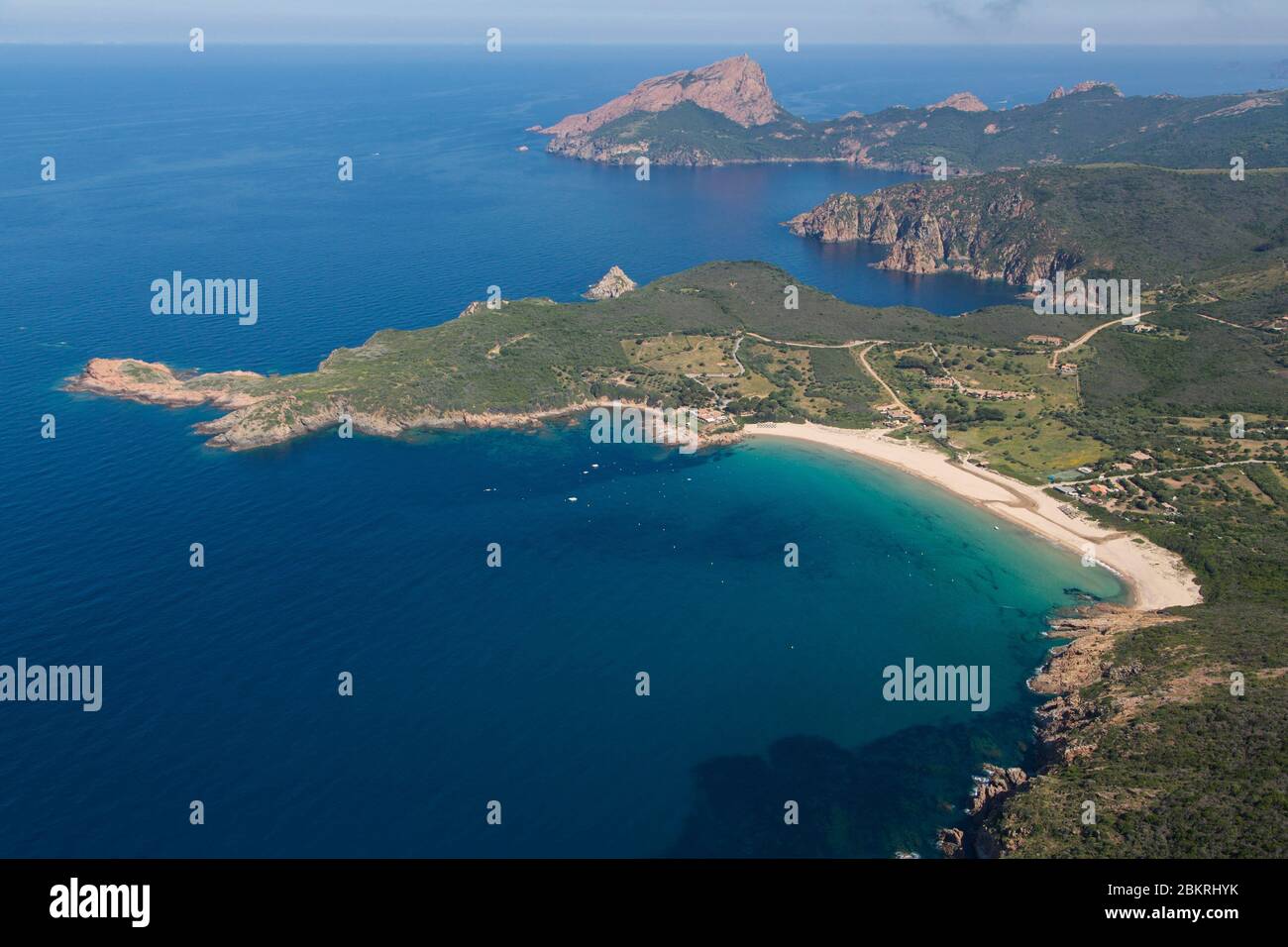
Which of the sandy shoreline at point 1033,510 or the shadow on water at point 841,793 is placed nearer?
the shadow on water at point 841,793

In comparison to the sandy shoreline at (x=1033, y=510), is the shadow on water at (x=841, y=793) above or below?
below

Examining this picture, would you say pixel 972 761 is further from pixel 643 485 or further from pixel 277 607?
pixel 277 607

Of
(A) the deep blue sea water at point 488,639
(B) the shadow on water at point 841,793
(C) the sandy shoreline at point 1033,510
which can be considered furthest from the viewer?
(C) the sandy shoreline at point 1033,510

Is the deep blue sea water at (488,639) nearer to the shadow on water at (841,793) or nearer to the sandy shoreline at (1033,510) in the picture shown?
the shadow on water at (841,793)

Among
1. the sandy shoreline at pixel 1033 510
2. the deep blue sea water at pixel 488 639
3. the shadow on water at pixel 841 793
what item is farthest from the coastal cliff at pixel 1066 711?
the sandy shoreline at pixel 1033 510

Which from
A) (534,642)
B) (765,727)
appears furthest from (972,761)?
(534,642)
